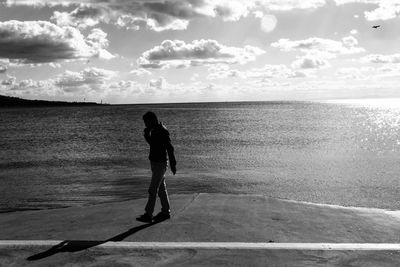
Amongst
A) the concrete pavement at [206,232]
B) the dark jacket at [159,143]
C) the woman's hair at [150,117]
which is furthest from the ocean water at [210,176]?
the woman's hair at [150,117]

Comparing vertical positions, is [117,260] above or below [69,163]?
above

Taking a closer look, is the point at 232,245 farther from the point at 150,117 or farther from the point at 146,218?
the point at 150,117

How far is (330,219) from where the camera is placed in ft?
25.4

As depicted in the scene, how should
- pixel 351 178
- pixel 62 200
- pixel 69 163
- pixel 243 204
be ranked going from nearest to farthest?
1. pixel 243 204
2. pixel 62 200
3. pixel 351 178
4. pixel 69 163

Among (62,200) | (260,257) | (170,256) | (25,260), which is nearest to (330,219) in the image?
(260,257)

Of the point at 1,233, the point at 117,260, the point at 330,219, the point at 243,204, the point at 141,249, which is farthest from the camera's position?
the point at 243,204

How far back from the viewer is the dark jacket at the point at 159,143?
7199 mm

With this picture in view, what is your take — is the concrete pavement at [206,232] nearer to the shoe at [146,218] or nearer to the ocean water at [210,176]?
the shoe at [146,218]

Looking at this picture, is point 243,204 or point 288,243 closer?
point 288,243

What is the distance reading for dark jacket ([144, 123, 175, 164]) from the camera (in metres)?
7.20

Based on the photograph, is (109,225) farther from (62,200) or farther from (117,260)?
(62,200)

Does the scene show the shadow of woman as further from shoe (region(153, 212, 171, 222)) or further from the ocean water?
the ocean water

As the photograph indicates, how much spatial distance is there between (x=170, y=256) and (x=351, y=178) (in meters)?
18.7

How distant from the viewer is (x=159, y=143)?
23.9 feet
